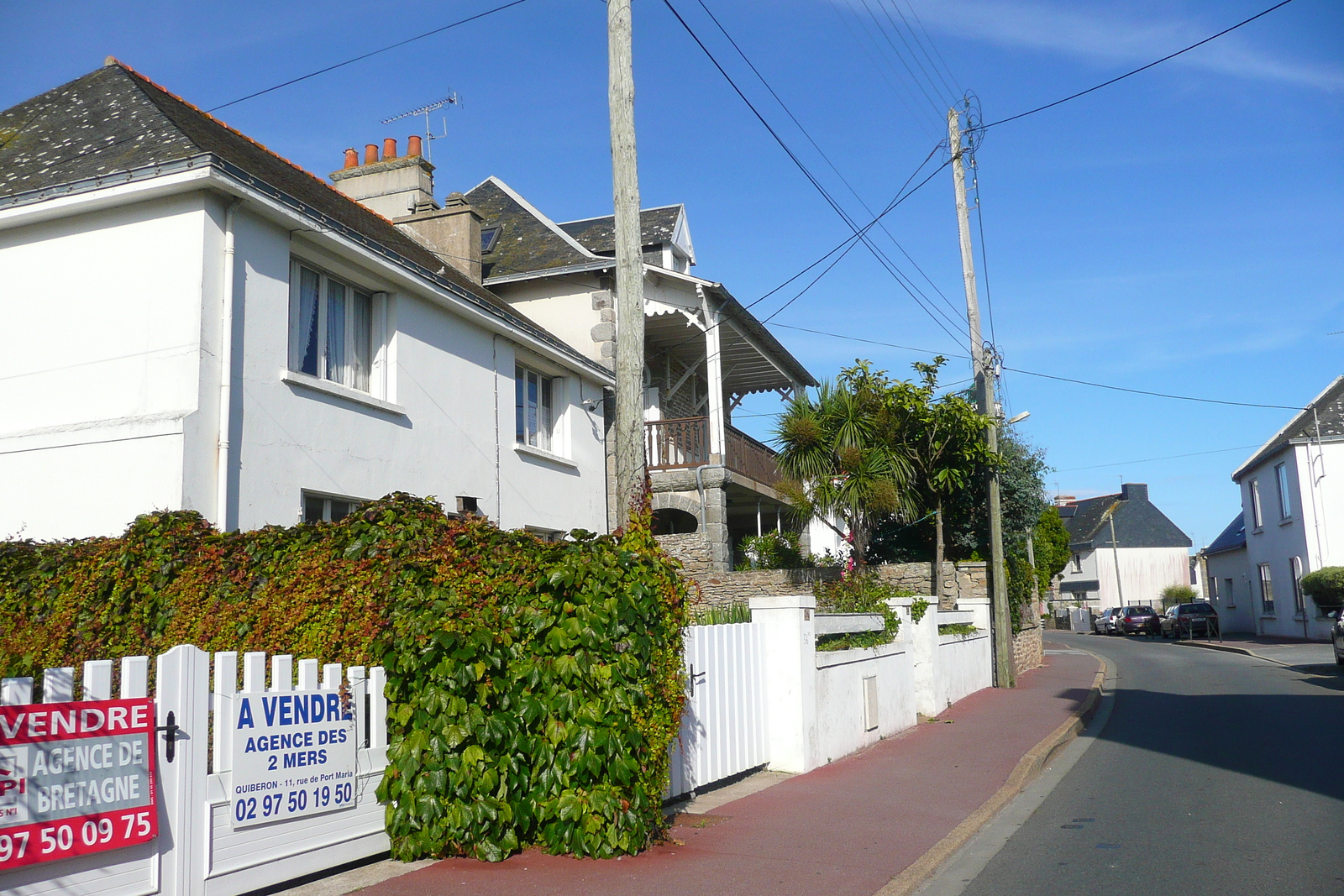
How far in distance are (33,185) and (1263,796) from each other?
12.4 meters

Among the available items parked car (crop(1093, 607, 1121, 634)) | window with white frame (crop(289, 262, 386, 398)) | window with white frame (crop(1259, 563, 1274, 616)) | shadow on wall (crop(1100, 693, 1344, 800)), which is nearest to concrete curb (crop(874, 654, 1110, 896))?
shadow on wall (crop(1100, 693, 1344, 800))

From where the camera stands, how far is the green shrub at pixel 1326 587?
96.8 feet

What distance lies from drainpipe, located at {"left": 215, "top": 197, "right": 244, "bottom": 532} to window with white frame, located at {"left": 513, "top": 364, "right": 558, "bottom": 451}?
5680 millimetres

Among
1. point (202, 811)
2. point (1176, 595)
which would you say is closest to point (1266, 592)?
point (1176, 595)

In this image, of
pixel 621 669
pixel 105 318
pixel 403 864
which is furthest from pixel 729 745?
pixel 105 318

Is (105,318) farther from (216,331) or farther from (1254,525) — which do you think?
(1254,525)

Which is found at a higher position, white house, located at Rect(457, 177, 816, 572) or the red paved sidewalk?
white house, located at Rect(457, 177, 816, 572)

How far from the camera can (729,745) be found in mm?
8883

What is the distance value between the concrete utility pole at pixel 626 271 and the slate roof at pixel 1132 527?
62472mm

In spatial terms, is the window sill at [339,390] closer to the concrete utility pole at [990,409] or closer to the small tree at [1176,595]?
the concrete utility pole at [990,409]

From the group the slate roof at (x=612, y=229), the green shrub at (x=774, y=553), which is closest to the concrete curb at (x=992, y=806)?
the green shrub at (x=774, y=553)

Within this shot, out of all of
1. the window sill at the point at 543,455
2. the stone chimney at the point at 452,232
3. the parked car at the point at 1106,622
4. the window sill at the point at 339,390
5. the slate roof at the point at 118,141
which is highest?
the stone chimney at the point at 452,232

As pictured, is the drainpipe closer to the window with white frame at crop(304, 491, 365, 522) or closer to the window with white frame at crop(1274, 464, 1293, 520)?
the window with white frame at crop(304, 491, 365, 522)

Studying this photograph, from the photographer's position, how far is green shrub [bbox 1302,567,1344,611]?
96.8 feet
